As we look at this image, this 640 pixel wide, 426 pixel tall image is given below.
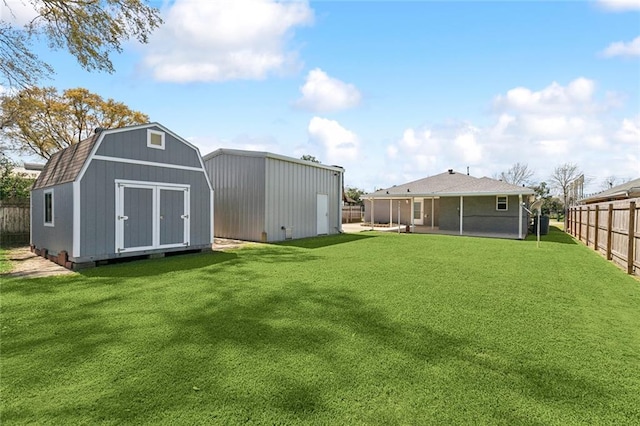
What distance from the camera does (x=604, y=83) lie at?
30.8 ft

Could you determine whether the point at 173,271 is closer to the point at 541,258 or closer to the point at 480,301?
the point at 480,301

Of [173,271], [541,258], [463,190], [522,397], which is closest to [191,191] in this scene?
[173,271]

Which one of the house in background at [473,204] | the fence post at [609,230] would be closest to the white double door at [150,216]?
the fence post at [609,230]

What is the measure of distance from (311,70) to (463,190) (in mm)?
10151

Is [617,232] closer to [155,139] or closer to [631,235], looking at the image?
[631,235]

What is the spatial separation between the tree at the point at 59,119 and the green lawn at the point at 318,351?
15038 millimetres

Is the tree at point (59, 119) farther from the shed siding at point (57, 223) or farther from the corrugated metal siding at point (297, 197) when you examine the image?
the corrugated metal siding at point (297, 197)

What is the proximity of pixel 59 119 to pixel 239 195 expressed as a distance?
40.8 ft

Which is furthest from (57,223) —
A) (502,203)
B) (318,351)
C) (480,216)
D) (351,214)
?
(351,214)

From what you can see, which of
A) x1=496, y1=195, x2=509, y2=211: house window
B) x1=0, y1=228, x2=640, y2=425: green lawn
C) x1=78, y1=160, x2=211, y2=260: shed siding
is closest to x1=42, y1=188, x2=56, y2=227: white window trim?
x1=78, y1=160, x2=211, y2=260: shed siding

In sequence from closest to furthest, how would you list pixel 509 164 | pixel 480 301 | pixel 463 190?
pixel 480 301
pixel 463 190
pixel 509 164

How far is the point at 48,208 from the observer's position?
834 centimetres

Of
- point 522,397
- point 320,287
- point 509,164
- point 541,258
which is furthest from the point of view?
point 509,164

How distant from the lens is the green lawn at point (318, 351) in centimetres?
216
